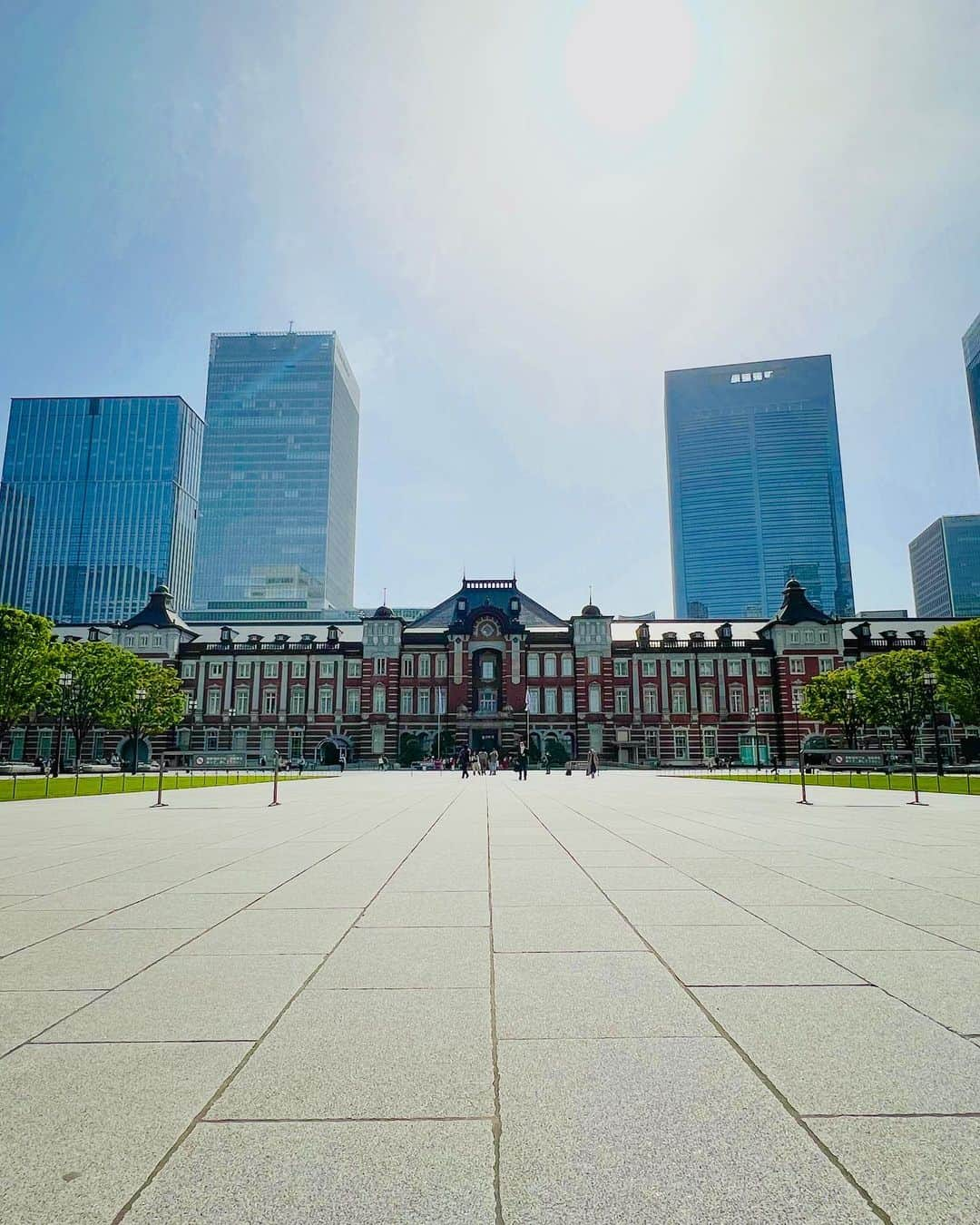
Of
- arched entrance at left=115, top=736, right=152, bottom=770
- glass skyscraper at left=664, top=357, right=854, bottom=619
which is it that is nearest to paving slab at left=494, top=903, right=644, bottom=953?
arched entrance at left=115, top=736, right=152, bottom=770

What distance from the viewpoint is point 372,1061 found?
3453 millimetres

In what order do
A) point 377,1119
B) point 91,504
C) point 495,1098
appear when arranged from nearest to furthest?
point 377,1119
point 495,1098
point 91,504

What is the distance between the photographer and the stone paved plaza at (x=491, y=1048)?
2.42 meters

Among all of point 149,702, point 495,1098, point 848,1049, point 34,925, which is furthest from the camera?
point 149,702

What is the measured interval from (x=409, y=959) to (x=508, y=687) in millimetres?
65916

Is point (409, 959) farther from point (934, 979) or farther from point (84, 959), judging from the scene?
point (934, 979)

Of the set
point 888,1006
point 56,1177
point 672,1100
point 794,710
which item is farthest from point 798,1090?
point 794,710

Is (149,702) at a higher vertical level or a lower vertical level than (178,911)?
higher

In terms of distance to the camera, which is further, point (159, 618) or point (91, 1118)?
point (159, 618)

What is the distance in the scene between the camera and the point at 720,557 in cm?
18600

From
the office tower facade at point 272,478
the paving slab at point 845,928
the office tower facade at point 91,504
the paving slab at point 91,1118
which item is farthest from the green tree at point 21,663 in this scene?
the office tower facade at point 91,504

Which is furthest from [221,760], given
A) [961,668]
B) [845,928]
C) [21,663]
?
[961,668]

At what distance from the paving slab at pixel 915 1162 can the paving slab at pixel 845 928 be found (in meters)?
2.76

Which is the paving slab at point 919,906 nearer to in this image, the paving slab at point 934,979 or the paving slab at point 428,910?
the paving slab at point 934,979
